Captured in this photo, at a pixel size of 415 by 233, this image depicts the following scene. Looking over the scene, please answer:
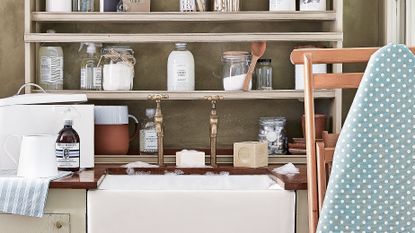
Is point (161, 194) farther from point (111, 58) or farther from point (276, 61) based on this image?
point (276, 61)

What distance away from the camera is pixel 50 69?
3072mm

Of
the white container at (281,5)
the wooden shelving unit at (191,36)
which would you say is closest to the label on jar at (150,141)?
the wooden shelving unit at (191,36)

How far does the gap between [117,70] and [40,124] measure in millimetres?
418

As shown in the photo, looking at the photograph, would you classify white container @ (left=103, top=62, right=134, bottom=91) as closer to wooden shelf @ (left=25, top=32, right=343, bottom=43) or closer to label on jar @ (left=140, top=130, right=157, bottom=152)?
wooden shelf @ (left=25, top=32, right=343, bottom=43)

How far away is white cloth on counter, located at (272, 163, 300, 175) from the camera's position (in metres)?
2.73

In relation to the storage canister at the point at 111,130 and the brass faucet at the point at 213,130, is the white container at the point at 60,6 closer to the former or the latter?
the storage canister at the point at 111,130

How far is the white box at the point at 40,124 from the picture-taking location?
2771 millimetres

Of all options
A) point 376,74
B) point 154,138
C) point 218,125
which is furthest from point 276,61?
point 376,74

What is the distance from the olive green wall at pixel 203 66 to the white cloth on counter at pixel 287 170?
0.48 m

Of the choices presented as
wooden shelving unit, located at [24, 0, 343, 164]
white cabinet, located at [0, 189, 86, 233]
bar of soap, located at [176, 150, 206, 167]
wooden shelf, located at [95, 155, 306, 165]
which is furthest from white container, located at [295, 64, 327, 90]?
white cabinet, located at [0, 189, 86, 233]

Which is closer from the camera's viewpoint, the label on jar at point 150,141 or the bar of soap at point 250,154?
the bar of soap at point 250,154

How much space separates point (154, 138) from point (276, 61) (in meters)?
0.68

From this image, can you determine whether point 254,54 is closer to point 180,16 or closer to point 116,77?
point 180,16

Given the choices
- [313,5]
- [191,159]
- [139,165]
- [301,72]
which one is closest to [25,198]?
[139,165]
